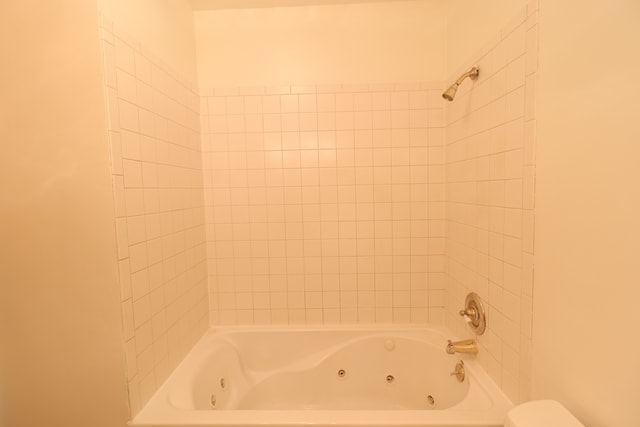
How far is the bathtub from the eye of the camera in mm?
1512

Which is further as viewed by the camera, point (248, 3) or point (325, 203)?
point (325, 203)

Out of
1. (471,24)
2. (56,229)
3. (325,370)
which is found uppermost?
(471,24)

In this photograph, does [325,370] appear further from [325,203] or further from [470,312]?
[325,203]

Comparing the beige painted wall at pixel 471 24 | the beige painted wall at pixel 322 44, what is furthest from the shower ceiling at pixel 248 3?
the beige painted wall at pixel 471 24

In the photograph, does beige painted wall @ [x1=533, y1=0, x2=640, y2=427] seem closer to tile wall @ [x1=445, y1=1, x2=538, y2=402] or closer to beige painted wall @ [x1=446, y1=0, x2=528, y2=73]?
tile wall @ [x1=445, y1=1, x2=538, y2=402]

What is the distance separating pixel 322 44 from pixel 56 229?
163 centimetres

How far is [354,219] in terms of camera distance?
1817 mm

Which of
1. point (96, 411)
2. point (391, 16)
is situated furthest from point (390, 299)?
point (391, 16)

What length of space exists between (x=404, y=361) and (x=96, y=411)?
152cm

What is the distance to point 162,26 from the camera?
1.38 metres

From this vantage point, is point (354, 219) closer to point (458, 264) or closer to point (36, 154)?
point (458, 264)

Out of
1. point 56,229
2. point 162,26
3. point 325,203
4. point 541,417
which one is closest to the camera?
point 541,417

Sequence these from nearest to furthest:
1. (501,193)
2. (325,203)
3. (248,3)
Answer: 1. (501,193)
2. (248,3)
3. (325,203)

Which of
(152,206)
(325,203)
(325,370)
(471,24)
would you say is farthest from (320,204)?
(471,24)
